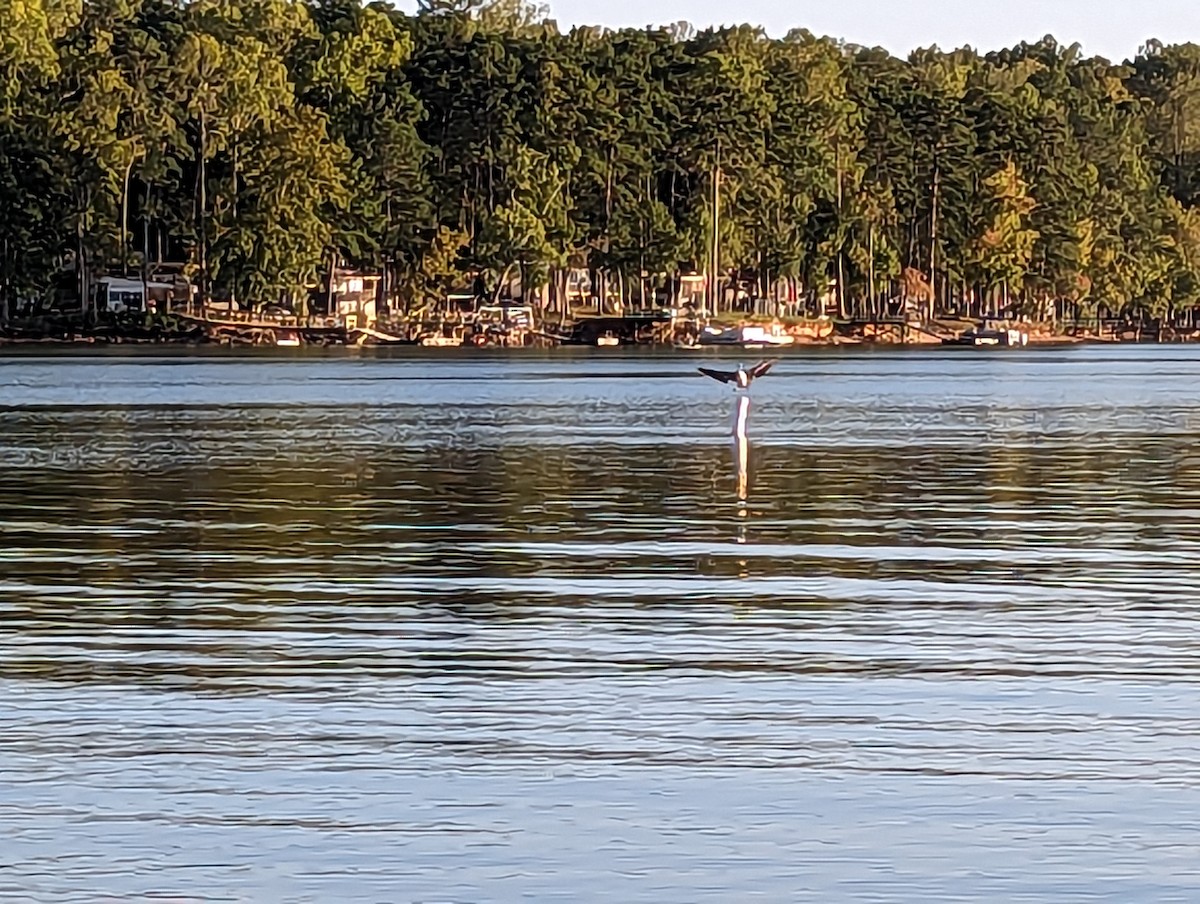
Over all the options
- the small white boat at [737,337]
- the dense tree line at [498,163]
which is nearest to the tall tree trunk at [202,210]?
the dense tree line at [498,163]

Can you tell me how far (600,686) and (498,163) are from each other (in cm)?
14172

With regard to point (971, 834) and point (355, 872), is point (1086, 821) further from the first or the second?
point (355, 872)

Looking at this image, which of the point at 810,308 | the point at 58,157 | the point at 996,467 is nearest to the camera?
the point at 996,467

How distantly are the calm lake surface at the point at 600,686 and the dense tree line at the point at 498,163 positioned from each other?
106 metres

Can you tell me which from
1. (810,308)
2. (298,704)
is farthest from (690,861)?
(810,308)

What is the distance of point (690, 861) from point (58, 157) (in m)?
135

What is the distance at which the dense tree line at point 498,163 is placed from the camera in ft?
Answer: 474

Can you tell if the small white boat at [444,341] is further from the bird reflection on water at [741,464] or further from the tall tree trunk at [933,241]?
the bird reflection on water at [741,464]

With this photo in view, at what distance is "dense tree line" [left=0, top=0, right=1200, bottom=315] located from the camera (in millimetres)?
144375

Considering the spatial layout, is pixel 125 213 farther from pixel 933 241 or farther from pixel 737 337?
pixel 933 241

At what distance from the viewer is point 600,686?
1717 cm

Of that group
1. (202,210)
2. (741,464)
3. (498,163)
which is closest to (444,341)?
(498,163)

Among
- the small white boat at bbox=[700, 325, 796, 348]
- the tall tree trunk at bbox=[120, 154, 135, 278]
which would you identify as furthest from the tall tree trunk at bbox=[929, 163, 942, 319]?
the tall tree trunk at bbox=[120, 154, 135, 278]

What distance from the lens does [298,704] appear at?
16.4 m
